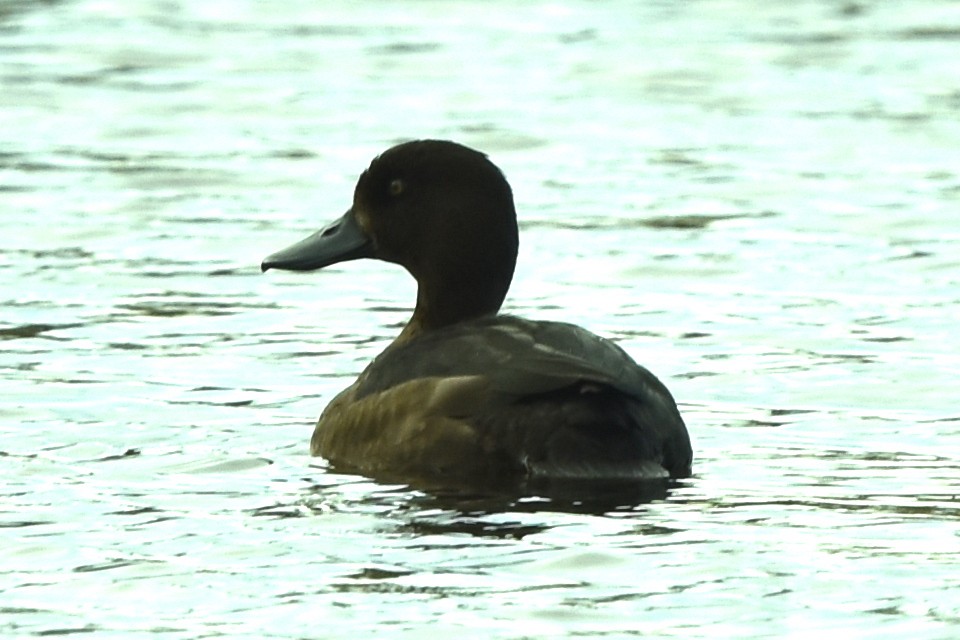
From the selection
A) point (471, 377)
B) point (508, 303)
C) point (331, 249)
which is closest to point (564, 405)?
point (471, 377)

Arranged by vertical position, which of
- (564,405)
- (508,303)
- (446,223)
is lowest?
(508,303)

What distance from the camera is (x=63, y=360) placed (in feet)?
37.7

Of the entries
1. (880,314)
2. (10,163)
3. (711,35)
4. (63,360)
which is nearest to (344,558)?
(63,360)

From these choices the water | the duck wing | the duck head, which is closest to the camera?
the water

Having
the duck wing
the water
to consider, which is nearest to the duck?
the duck wing

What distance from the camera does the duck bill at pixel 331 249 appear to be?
10375 millimetres

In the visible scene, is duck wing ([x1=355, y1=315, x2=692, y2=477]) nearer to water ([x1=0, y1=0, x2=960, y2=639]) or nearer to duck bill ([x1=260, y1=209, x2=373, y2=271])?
water ([x1=0, y1=0, x2=960, y2=639])

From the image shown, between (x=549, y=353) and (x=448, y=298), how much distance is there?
134cm

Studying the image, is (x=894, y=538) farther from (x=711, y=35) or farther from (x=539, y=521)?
(x=711, y=35)

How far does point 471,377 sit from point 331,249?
1763 mm

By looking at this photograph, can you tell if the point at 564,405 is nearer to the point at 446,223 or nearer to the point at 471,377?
the point at 471,377

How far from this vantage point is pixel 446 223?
9.97 m

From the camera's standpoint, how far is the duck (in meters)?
8.55

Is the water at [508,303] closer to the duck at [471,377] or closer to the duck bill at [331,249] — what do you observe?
the duck at [471,377]
